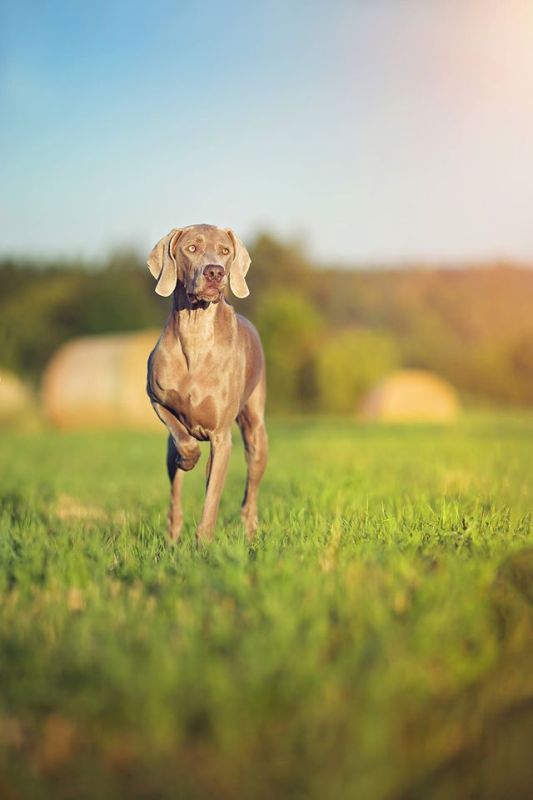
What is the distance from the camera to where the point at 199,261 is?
4574 millimetres

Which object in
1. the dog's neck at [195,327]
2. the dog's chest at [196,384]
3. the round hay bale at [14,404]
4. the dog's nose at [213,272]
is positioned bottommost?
the round hay bale at [14,404]

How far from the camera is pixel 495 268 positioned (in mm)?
31953

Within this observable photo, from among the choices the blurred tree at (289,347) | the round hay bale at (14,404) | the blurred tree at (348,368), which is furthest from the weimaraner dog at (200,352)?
the blurred tree at (289,347)

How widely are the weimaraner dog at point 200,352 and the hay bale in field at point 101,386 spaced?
12.7m

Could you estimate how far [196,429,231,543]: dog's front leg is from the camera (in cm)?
474

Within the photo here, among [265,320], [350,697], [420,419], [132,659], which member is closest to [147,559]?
[132,659]

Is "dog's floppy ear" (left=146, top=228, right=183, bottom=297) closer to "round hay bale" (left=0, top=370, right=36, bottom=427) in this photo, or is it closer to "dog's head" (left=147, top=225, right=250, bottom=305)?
"dog's head" (left=147, top=225, right=250, bottom=305)

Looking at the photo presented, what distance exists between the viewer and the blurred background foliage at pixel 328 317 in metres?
21.7

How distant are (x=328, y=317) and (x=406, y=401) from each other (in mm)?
11584

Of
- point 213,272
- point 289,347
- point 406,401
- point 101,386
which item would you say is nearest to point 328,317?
point 289,347

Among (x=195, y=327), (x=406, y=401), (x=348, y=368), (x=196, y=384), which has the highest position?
(x=195, y=327)

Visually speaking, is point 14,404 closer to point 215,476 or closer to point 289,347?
point 289,347

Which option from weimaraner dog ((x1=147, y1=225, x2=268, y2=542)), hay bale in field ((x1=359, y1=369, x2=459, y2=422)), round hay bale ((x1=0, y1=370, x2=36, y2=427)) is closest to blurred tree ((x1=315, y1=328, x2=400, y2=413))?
hay bale in field ((x1=359, y1=369, x2=459, y2=422))

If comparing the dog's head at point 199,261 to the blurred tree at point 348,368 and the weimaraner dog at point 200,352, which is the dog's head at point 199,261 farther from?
the blurred tree at point 348,368
